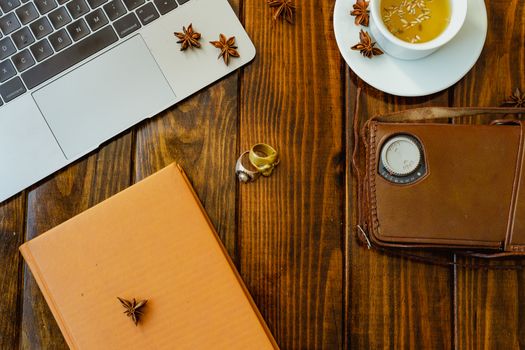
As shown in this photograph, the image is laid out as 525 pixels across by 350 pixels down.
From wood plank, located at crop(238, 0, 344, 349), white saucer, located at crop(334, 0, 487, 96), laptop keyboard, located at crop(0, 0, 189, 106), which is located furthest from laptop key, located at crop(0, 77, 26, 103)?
white saucer, located at crop(334, 0, 487, 96)

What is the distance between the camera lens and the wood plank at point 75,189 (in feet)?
2.30

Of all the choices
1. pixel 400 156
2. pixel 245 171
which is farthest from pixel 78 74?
pixel 400 156

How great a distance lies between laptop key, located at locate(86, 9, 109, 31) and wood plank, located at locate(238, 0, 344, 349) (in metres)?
0.19

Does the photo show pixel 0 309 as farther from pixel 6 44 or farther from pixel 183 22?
pixel 183 22

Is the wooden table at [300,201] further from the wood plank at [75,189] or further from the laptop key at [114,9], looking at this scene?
the laptop key at [114,9]

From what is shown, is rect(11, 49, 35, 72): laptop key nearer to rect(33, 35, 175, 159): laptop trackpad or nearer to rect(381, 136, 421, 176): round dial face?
rect(33, 35, 175, 159): laptop trackpad

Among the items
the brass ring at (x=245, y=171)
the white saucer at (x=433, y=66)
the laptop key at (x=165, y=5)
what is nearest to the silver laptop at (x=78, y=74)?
the laptop key at (x=165, y=5)

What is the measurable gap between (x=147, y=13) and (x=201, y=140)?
0.18m

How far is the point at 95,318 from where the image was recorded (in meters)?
0.65

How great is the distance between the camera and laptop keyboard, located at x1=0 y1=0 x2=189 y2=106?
679 mm

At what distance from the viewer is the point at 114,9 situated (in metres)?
0.69

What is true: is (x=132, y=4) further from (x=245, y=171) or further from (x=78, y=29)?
(x=245, y=171)

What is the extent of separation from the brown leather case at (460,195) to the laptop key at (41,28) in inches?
18.1

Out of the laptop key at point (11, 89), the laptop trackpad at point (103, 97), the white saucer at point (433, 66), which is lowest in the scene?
the white saucer at point (433, 66)
